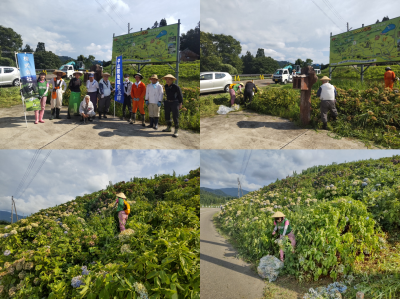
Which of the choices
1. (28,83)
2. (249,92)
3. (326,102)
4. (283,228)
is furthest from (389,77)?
(28,83)

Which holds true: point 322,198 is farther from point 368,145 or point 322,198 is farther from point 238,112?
point 238,112

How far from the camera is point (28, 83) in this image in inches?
256

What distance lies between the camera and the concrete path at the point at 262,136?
17.6ft

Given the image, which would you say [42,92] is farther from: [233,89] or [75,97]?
[233,89]

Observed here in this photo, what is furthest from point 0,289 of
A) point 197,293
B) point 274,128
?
point 274,128

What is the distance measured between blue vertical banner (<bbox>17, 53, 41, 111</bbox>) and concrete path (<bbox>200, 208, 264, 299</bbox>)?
5.41 m

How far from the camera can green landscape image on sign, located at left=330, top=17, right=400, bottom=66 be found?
27.4ft

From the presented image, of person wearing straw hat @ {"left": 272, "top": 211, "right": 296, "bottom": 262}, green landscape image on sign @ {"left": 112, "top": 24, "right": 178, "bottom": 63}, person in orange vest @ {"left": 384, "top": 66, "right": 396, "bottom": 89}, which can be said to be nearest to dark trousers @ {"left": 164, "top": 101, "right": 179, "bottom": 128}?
person wearing straw hat @ {"left": 272, "top": 211, "right": 296, "bottom": 262}

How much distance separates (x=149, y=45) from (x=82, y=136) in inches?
232

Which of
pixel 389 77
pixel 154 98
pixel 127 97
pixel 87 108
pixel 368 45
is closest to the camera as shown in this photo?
pixel 154 98

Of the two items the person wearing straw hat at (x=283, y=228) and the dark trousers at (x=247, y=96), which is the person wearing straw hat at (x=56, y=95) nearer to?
the dark trousers at (x=247, y=96)

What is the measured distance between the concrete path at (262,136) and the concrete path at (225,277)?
218 centimetres

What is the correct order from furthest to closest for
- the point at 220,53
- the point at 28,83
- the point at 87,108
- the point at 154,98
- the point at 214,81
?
the point at 214,81 → the point at 87,108 → the point at 154,98 → the point at 28,83 → the point at 220,53

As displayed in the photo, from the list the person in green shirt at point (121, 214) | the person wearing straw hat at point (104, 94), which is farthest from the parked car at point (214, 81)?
the person in green shirt at point (121, 214)
